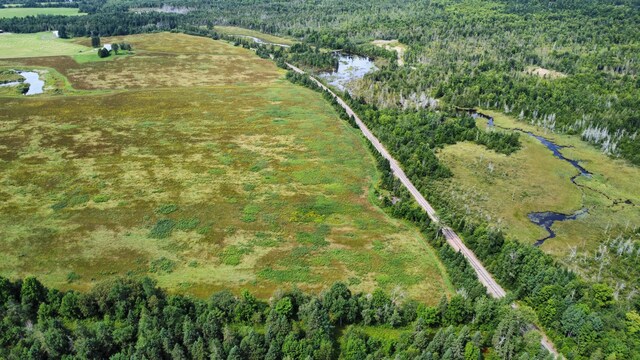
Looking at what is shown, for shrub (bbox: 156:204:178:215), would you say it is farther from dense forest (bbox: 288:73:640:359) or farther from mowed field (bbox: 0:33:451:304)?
dense forest (bbox: 288:73:640:359)

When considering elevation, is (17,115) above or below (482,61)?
below

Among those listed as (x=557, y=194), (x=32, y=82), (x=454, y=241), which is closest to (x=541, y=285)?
(x=454, y=241)

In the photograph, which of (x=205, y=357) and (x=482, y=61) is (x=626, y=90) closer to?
(x=482, y=61)

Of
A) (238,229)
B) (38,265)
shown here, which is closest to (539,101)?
(238,229)

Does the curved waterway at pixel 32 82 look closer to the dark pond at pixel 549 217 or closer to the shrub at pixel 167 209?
the shrub at pixel 167 209

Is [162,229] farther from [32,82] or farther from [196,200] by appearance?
[32,82]
